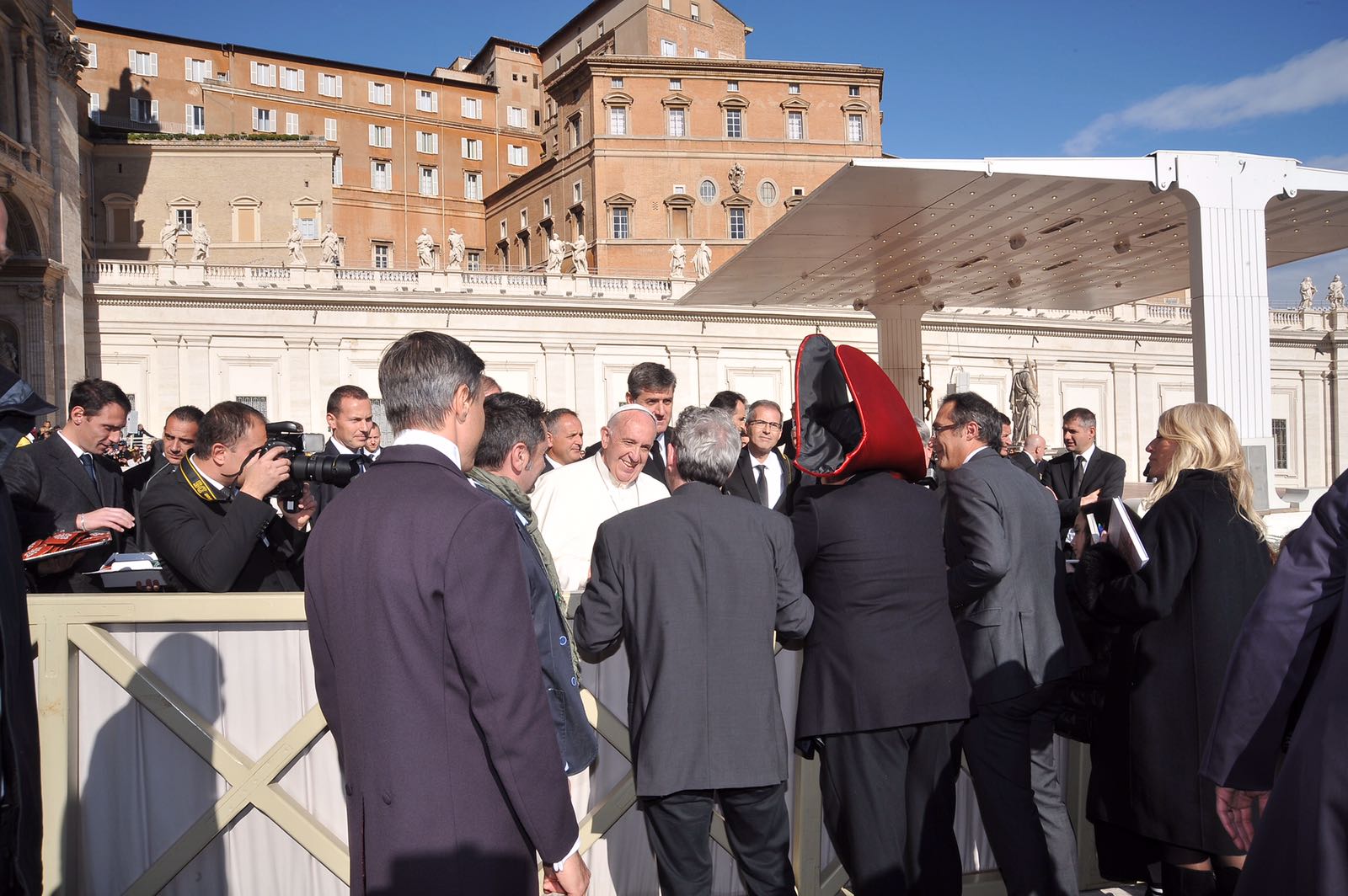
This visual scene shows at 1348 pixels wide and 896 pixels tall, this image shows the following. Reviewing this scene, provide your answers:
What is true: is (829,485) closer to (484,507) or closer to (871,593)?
(871,593)

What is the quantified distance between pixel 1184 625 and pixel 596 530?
2.42m

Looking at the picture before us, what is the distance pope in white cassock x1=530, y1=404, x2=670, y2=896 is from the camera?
4.11 metres

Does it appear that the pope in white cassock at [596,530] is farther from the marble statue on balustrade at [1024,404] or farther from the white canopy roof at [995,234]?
the marble statue on balustrade at [1024,404]

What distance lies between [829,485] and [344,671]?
6.88 feet

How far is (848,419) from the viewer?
405cm

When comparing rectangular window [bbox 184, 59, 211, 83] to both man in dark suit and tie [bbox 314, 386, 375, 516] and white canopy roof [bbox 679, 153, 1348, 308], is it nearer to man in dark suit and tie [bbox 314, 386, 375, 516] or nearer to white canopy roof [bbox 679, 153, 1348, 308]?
white canopy roof [bbox 679, 153, 1348, 308]

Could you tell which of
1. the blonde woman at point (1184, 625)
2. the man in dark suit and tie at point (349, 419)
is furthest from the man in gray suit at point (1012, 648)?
the man in dark suit and tie at point (349, 419)

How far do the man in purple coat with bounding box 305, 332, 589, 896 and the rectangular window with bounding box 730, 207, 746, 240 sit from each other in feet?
163

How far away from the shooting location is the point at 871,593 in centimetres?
383

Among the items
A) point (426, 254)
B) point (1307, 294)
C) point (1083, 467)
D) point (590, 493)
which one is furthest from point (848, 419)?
point (1307, 294)

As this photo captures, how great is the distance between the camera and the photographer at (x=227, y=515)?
4004mm

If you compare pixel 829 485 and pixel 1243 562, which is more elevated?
pixel 829 485

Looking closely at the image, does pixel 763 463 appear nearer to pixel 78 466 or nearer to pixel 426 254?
pixel 78 466

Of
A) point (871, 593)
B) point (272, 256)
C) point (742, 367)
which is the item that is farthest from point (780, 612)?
point (272, 256)
